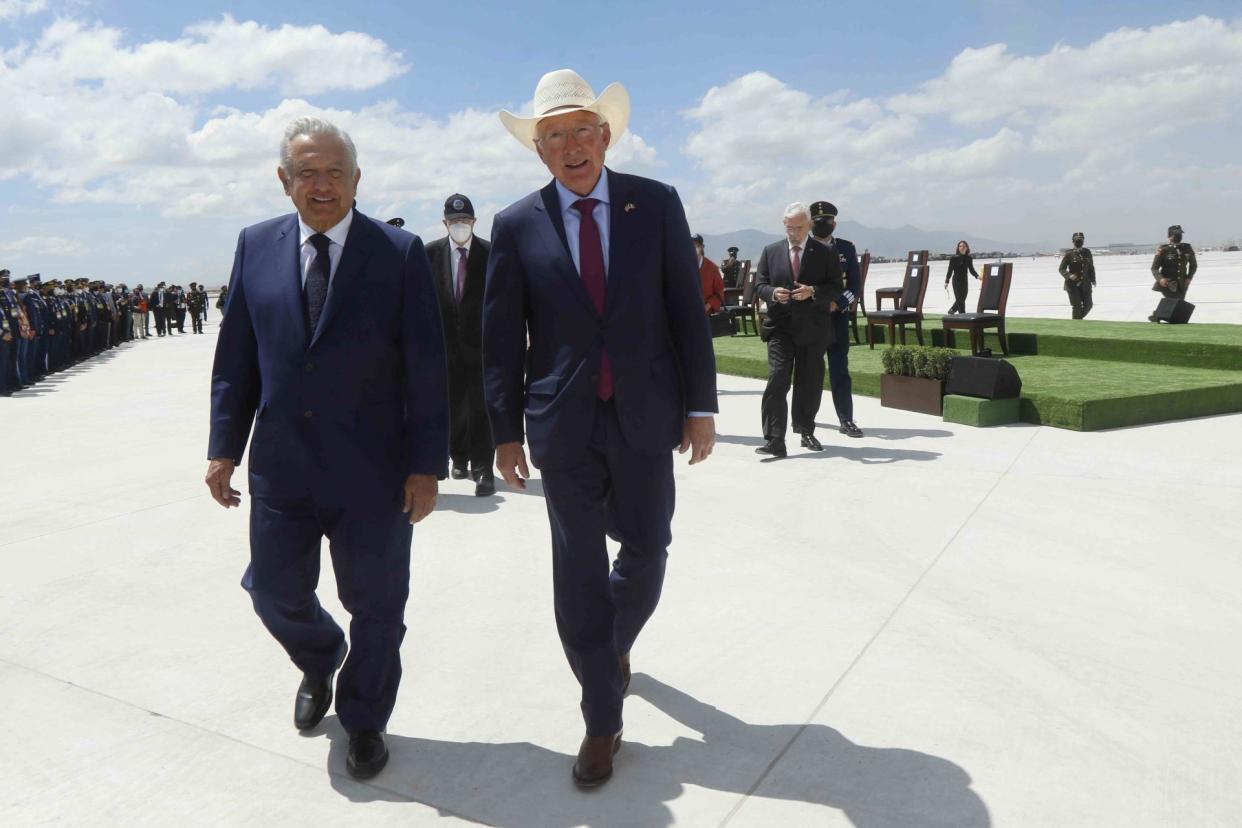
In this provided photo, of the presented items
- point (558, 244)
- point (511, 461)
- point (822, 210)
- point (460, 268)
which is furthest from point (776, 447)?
point (558, 244)

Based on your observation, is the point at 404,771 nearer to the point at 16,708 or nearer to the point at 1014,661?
the point at 16,708

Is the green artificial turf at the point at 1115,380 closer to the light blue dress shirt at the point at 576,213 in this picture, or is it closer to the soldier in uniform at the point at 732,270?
the light blue dress shirt at the point at 576,213

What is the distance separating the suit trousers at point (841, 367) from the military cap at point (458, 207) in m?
3.08

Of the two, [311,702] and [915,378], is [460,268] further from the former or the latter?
[915,378]

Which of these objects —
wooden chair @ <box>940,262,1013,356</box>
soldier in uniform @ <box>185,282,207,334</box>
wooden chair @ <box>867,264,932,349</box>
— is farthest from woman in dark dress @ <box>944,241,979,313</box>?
soldier in uniform @ <box>185,282,207,334</box>

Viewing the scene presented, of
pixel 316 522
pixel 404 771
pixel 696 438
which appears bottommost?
pixel 404 771

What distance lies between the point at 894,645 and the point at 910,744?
75 centimetres

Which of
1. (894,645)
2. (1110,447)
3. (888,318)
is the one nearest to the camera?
(894,645)

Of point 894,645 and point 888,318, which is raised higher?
point 888,318

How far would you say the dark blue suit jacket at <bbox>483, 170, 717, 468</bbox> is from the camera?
263 centimetres

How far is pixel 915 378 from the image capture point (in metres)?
8.73

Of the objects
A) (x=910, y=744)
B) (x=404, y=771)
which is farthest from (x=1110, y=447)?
(x=404, y=771)

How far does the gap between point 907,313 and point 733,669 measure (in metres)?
10.9

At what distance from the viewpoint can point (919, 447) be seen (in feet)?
23.3
